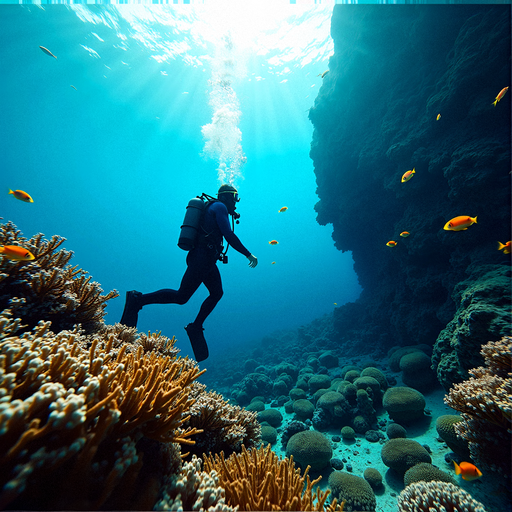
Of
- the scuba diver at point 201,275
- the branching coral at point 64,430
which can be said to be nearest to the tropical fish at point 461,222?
the scuba diver at point 201,275

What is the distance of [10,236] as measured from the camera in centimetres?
250

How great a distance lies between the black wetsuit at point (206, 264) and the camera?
13.4 feet

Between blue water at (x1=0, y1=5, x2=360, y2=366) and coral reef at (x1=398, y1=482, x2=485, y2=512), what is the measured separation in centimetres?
2497

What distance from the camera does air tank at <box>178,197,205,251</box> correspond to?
4.35 m

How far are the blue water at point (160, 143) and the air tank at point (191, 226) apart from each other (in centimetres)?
2108

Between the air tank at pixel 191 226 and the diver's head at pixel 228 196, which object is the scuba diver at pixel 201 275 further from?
the diver's head at pixel 228 196

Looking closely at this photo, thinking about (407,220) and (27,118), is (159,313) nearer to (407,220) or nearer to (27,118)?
(27,118)

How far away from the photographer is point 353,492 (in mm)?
4172

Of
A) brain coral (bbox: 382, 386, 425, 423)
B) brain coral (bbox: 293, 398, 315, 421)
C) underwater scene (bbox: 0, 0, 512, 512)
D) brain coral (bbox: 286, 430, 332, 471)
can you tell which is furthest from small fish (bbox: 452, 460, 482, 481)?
brain coral (bbox: 293, 398, 315, 421)

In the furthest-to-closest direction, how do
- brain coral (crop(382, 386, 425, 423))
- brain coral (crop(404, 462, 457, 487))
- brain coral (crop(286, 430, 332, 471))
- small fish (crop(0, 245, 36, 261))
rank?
brain coral (crop(382, 386, 425, 423)), brain coral (crop(286, 430, 332, 471)), brain coral (crop(404, 462, 457, 487)), small fish (crop(0, 245, 36, 261))

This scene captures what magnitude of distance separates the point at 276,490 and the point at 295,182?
308 ft

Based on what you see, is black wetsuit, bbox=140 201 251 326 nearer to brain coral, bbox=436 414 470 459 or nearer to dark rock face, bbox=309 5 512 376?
brain coral, bbox=436 414 470 459

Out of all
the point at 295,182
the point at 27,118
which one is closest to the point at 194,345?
the point at 27,118

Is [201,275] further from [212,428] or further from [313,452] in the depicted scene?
[313,452]
